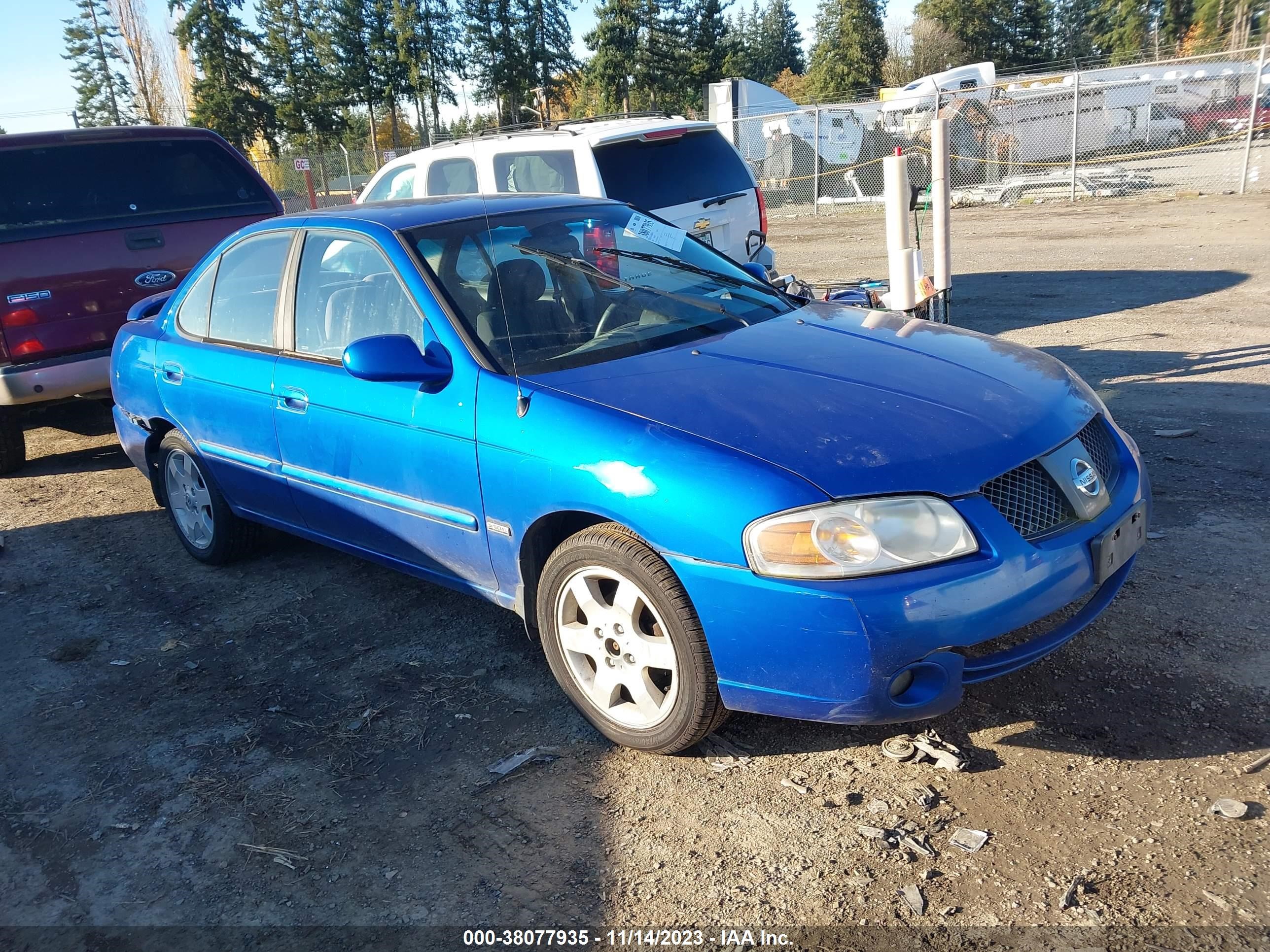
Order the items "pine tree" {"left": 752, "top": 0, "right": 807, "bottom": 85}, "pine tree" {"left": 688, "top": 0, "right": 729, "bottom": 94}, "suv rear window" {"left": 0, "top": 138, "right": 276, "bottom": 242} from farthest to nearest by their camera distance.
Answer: "pine tree" {"left": 752, "top": 0, "right": 807, "bottom": 85} < "pine tree" {"left": 688, "top": 0, "right": 729, "bottom": 94} < "suv rear window" {"left": 0, "top": 138, "right": 276, "bottom": 242}

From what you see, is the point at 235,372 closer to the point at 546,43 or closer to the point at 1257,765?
the point at 1257,765

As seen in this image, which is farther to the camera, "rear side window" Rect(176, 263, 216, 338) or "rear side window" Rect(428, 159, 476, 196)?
"rear side window" Rect(428, 159, 476, 196)

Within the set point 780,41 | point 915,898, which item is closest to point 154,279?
point 915,898

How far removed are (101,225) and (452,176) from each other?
2853 millimetres

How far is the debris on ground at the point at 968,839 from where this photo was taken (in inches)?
104

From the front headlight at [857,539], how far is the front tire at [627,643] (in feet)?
1.02

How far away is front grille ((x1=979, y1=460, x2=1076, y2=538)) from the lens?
286 centimetres

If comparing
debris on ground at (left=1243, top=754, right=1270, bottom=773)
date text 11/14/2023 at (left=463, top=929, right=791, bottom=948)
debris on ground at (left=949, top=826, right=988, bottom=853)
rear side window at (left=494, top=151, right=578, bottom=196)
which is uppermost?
rear side window at (left=494, top=151, right=578, bottom=196)

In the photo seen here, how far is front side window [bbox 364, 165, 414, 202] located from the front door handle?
5.16 metres

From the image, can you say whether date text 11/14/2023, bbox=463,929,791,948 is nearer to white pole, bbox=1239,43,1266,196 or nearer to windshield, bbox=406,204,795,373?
windshield, bbox=406,204,795,373

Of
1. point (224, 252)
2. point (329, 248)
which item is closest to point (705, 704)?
point (329, 248)

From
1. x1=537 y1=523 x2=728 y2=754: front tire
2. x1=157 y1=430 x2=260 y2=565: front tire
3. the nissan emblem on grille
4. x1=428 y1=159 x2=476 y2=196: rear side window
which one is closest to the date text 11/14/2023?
x1=537 y1=523 x2=728 y2=754: front tire

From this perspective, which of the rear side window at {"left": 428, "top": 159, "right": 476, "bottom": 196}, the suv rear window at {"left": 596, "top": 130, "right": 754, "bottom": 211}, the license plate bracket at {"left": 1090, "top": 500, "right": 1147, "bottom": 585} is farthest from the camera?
the rear side window at {"left": 428, "top": 159, "right": 476, "bottom": 196}

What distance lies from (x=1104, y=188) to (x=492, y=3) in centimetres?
3902
